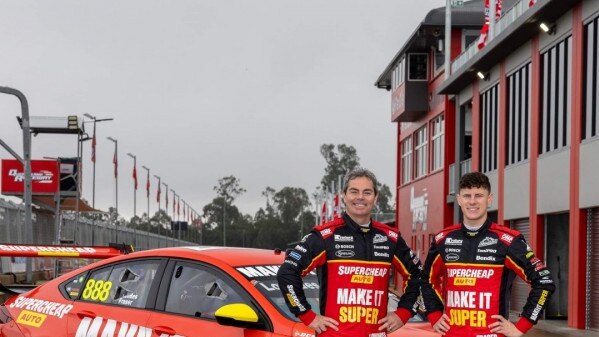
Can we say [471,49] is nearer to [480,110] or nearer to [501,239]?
[480,110]

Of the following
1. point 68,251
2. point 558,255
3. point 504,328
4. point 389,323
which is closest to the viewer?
point 504,328

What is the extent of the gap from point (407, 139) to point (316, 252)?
43.4 meters

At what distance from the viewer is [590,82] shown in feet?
67.5

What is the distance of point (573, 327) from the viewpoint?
21438 millimetres

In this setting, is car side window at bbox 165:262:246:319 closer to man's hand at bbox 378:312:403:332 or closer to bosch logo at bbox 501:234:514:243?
man's hand at bbox 378:312:403:332

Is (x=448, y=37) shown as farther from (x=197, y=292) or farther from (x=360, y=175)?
(x=360, y=175)

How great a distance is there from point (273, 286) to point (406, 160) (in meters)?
42.7

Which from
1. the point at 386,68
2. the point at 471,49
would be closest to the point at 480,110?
the point at 471,49

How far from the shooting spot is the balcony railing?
2510 centimetres

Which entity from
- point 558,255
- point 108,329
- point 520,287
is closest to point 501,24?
point 558,255

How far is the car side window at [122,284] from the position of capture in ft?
22.1

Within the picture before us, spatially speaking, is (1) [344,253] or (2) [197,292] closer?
(1) [344,253]

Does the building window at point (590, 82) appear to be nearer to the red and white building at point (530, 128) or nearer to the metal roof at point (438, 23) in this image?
the red and white building at point (530, 128)

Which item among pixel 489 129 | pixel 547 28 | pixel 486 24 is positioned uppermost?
pixel 486 24
